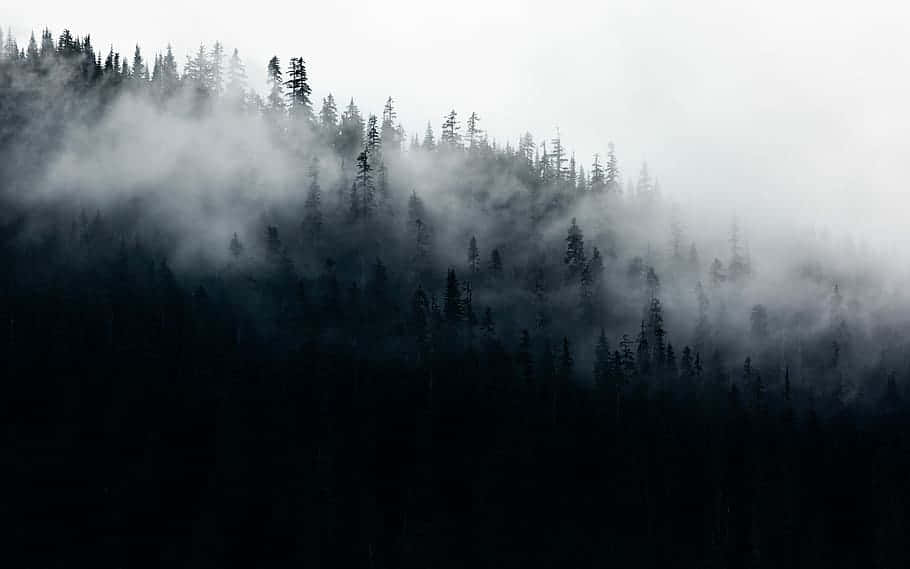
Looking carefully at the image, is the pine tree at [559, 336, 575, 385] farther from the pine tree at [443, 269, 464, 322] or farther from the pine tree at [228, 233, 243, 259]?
the pine tree at [228, 233, 243, 259]

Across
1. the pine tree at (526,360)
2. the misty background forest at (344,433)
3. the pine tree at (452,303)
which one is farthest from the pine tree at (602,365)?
the pine tree at (452,303)

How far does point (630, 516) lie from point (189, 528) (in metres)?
62.3

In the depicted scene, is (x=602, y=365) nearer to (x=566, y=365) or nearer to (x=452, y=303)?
(x=566, y=365)

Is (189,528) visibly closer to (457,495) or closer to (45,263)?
(457,495)

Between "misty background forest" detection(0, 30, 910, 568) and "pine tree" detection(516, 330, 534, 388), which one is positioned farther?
"pine tree" detection(516, 330, 534, 388)

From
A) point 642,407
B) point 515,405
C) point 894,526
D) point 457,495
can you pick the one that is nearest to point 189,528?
→ point 457,495

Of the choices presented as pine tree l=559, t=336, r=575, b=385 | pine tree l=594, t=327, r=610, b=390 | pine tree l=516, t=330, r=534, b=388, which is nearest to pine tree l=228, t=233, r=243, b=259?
pine tree l=516, t=330, r=534, b=388

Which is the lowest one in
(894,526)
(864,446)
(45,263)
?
(894,526)

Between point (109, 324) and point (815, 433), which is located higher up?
point (109, 324)

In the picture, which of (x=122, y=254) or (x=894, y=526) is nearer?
(x=894, y=526)

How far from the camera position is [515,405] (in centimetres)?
16962

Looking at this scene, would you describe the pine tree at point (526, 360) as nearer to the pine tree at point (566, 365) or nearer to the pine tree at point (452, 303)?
the pine tree at point (566, 365)

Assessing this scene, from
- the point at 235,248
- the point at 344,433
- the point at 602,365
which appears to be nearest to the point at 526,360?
the point at 602,365

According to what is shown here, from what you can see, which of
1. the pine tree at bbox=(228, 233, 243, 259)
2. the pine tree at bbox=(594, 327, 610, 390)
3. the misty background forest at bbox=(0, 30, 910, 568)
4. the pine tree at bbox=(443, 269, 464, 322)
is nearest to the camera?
the misty background forest at bbox=(0, 30, 910, 568)
